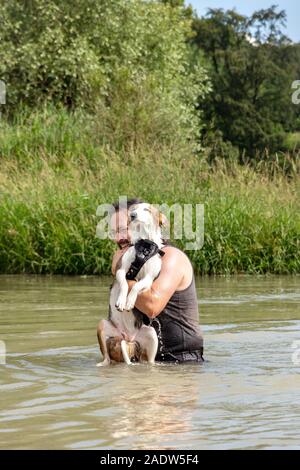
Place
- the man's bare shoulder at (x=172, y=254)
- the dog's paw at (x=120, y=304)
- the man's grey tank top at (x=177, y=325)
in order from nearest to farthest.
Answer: the dog's paw at (x=120, y=304) < the man's bare shoulder at (x=172, y=254) < the man's grey tank top at (x=177, y=325)

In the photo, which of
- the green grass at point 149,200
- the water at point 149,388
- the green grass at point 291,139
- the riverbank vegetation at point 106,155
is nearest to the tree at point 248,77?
the green grass at point 291,139

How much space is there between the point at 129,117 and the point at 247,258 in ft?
26.0

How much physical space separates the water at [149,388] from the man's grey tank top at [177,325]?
16cm

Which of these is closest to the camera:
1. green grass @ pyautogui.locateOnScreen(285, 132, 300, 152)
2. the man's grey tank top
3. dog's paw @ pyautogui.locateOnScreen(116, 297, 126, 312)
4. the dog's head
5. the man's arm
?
dog's paw @ pyautogui.locateOnScreen(116, 297, 126, 312)

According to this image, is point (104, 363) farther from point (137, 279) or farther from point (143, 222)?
point (143, 222)

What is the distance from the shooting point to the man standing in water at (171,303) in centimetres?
787

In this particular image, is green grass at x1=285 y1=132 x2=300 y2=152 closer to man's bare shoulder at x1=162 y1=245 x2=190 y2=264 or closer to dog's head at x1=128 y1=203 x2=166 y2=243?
man's bare shoulder at x1=162 y1=245 x2=190 y2=264

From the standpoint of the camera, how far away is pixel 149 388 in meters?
7.48

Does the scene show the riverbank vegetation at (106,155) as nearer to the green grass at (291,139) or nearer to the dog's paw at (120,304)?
the dog's paw at (120,304)

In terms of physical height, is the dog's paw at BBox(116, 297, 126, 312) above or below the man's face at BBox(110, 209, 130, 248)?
below

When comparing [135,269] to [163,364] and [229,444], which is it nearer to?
[163,364]

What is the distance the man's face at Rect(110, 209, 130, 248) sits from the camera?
25.8 feet

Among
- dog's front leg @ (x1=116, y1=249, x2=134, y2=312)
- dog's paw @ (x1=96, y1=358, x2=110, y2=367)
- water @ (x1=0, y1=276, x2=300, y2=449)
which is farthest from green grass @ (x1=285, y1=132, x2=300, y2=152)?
dog's front leg @ (x1=116, y1=249, x2=134, y2=312)
